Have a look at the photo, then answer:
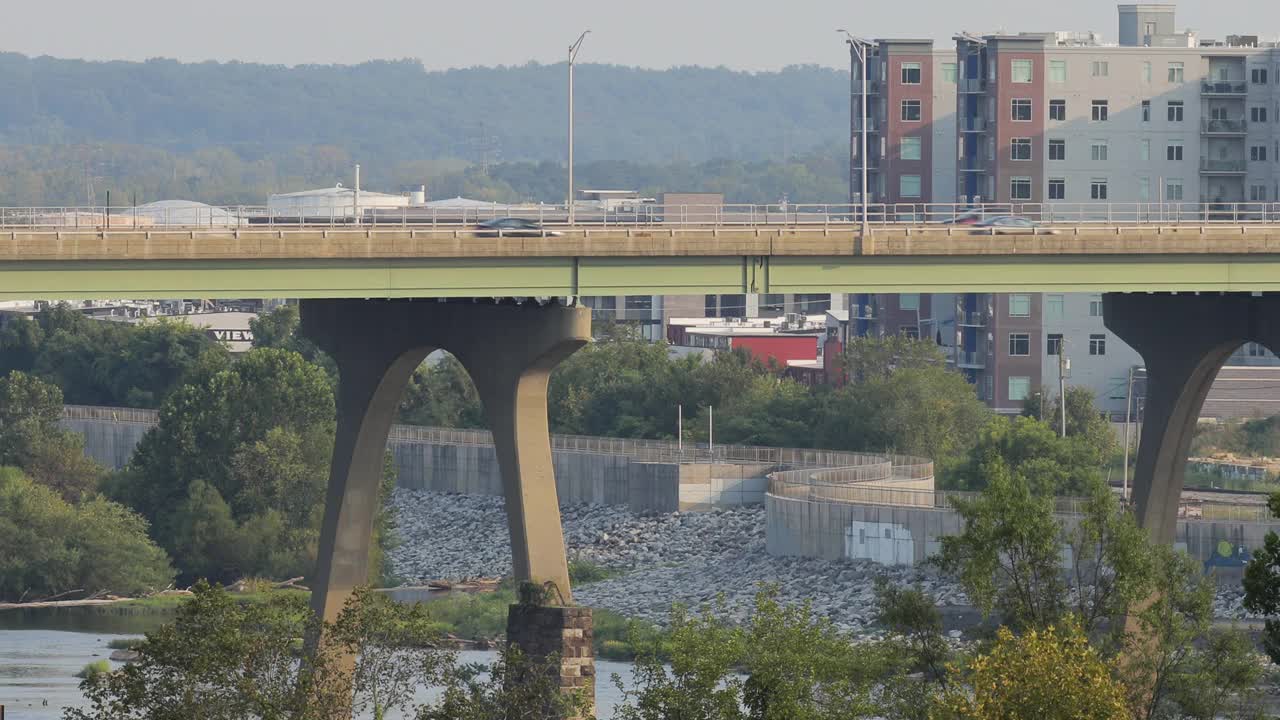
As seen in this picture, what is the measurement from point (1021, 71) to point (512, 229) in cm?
9606

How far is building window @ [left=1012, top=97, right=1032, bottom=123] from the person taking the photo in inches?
6225

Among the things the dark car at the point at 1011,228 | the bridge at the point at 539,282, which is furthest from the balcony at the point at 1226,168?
the dark car at the point at 1011,228

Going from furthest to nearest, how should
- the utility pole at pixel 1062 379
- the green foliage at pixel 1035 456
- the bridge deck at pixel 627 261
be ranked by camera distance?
the utility pole at pixel 1062 379, the green foliage at pixel 1035 456, the bridge deck at pixel 627 261

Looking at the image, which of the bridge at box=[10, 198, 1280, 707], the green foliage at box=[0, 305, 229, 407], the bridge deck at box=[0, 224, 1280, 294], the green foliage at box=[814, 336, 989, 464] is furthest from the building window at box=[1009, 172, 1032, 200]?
the bridge deck at box=[0, 224, 1280, 294]

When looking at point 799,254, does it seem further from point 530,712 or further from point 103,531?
point 103,531

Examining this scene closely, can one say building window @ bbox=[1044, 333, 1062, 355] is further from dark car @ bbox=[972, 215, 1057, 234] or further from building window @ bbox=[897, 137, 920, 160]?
dark car @ bbox=[972, 215, 1057, 234]

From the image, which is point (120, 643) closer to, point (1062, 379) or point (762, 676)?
point (1062, 379)

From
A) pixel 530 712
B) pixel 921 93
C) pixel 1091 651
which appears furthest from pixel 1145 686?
pixel 921 93

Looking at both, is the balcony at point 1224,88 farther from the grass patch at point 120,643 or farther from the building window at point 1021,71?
the grass patch at point 120,643

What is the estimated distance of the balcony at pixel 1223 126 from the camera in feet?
522

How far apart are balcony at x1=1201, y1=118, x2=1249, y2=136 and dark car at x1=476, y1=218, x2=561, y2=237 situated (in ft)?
323

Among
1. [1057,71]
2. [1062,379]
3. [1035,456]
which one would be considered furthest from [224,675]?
[1057,71]

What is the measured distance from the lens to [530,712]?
49.5 m

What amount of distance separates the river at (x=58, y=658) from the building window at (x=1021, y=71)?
68760mm
